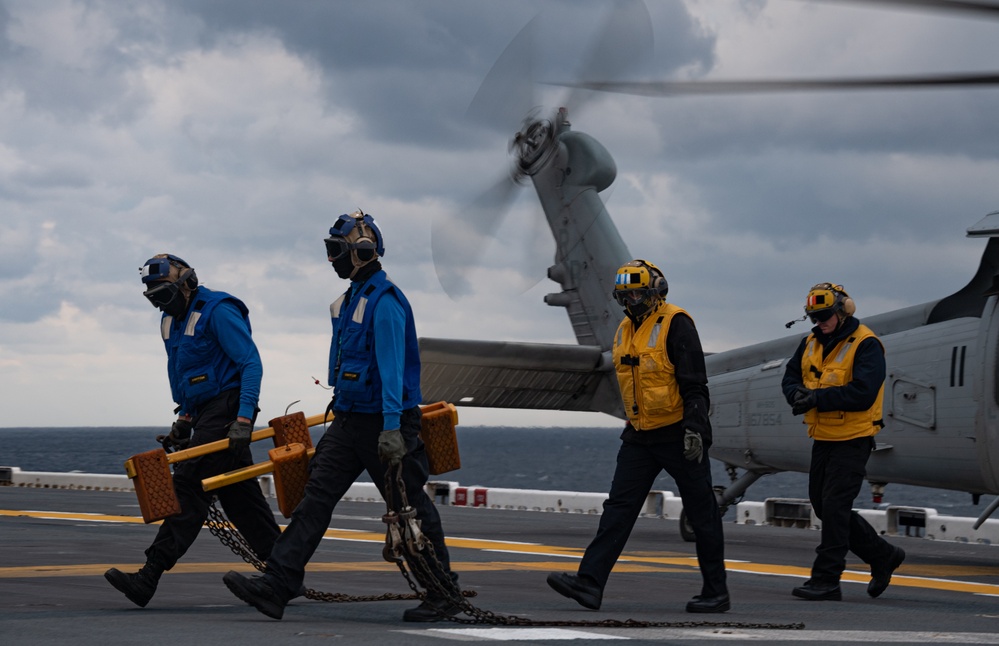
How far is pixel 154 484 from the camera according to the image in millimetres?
6895

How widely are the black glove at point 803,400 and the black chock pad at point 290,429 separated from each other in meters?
3.40

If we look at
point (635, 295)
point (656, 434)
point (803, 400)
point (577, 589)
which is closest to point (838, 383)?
point (803, 400)

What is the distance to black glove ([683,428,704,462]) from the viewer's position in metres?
6.98

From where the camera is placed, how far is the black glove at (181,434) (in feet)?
24.8

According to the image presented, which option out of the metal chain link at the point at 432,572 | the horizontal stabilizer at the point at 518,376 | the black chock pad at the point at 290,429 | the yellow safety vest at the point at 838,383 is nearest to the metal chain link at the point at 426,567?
the metal chain link at the point at 432,572

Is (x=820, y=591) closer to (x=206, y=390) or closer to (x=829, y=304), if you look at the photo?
(x=829, y=304)

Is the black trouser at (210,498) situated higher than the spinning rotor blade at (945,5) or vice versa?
the spinning rotor blade at (945,5)

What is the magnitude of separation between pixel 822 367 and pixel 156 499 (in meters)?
4.72

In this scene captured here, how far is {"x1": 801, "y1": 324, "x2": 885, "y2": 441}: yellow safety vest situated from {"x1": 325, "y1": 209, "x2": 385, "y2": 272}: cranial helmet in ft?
12.0

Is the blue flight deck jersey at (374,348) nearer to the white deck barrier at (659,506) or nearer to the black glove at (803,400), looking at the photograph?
the black glove at (803,400)

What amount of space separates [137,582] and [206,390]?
1.21m

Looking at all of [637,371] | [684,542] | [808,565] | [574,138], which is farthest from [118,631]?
[574,138]

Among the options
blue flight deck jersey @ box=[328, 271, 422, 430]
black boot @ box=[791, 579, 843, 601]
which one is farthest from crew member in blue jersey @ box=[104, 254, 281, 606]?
black boot @ box=[791, 579, 843, 601]

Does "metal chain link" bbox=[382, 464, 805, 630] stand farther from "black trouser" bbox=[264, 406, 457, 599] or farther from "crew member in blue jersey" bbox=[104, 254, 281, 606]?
"crew member in blue jersey" bbox=[104, 254, 281, 606]
